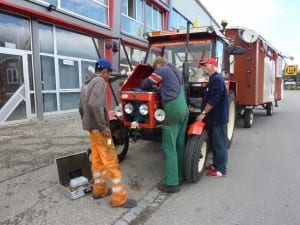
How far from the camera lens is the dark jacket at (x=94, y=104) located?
359 centimetres

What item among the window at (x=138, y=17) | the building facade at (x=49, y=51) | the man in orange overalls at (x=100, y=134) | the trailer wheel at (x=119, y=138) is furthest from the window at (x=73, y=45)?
the man in orange overalls at (x=100, y=134)

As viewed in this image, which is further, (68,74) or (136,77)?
(68,74)

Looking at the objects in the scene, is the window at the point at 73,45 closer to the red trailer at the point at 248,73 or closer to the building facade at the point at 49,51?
the building facade at the point at 49,51

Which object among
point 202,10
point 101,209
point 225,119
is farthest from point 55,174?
point 202,10

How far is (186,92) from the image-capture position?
515 centimetres

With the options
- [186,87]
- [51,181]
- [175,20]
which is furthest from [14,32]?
[175,20]

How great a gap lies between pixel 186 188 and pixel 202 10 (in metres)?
27.7

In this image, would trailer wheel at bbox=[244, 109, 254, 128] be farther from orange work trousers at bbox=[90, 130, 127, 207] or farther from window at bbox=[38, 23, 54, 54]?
window at bbox=[38, 23, 54, 54]

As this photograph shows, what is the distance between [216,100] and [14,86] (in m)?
7.01

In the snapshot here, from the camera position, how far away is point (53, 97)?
10664mm

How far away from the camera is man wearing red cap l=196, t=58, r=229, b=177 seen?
15.4ft

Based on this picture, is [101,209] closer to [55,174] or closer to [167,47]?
[55,174]

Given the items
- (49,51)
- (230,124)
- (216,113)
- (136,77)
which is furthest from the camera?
(49,51)

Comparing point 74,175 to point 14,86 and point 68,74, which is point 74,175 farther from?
point 68,74
